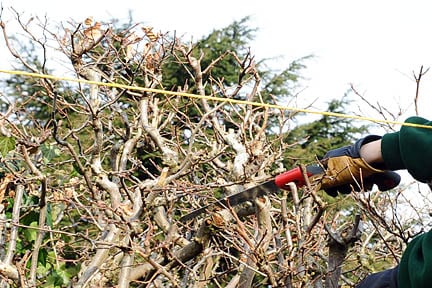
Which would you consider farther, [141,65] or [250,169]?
[141,65]

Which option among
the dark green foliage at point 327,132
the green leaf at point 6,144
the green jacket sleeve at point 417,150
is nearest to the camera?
the green jacket sleeve at point 417,150

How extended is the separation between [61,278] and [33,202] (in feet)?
1.66

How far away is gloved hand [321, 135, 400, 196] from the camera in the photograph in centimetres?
197

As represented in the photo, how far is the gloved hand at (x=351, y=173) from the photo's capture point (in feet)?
6.47

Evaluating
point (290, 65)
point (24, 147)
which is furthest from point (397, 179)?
point (290, 65)

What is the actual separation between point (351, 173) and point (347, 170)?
2cm

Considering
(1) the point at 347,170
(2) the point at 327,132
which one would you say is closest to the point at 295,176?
(1) the point at 347,170

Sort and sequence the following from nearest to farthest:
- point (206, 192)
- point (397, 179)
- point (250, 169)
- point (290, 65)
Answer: point (397, 179) → point (250, 169) → point (206, 192) → point (290, 65)

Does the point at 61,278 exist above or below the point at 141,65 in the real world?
below

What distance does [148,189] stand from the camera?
3.70 m

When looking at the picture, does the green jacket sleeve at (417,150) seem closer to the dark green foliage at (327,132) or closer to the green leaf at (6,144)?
the green leaf at (6,144)

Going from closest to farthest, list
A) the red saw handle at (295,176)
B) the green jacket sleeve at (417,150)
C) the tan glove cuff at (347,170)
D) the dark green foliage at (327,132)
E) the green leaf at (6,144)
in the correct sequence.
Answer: the green jacket sleeve at (417,150)
the tan glove cuff at (347,170)
the red saw handle at (295,176)
the green leaf at (6,144)
the dark green foliage at (327,132)

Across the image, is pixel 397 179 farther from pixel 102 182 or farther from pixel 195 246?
pixel 102 182

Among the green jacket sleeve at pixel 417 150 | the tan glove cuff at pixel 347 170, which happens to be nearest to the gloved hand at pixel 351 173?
the tan glove cuff at pixel 347 170
